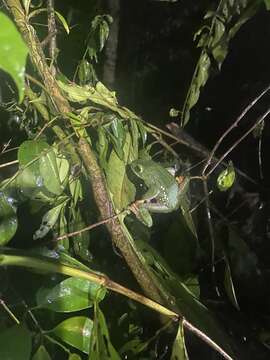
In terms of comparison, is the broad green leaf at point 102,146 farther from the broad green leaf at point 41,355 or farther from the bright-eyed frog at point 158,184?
the broad green leaf at point 41,355

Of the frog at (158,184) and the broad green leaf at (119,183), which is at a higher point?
the frog at (158,184)

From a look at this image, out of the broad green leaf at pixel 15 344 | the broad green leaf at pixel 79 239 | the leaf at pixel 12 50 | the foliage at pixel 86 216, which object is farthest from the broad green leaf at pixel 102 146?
the leaf at pixel 12 50

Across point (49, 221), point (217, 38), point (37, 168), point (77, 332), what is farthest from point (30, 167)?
point (217, 38)

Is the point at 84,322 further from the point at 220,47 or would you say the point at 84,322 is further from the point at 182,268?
the point at 220,47

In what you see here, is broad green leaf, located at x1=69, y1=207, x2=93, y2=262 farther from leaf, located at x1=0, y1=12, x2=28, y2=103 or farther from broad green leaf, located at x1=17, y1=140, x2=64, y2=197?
leaf, located at x1=0, y1=12, x2=28, y2=103

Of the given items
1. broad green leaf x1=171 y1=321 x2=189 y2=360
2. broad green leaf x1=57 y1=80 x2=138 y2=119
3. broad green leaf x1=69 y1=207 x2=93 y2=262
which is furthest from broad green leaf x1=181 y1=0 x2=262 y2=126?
broad green leaf x1=171 y1=321 x2=189 y2=360

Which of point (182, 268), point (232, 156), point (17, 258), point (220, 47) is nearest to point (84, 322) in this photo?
point (17, 258)

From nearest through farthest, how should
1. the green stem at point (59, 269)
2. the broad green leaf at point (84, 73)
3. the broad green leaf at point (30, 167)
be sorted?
1. the green stem at point (59, 269)
2. the broad green leaf at point (30, 167)
3. the broad green leaf at point (84, 73)

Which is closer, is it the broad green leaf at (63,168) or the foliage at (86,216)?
the foliage at (86,216)
